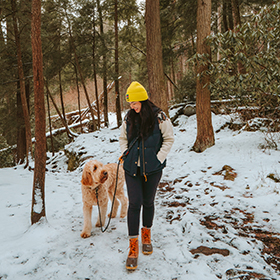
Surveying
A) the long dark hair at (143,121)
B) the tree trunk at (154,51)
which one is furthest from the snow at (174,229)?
the tree trunk at (154,51)

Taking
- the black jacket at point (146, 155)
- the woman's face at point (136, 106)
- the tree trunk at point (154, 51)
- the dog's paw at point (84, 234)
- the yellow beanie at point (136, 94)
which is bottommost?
the dog's paw at point (84, 234)

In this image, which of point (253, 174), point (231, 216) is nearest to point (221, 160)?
point (253, 174)

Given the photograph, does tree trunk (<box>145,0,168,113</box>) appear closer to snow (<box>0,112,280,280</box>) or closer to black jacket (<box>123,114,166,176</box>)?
snow (<box>0,112,280,280</box>)

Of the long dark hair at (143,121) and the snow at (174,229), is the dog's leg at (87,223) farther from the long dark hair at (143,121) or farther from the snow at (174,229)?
the long dark hair at (143,121)

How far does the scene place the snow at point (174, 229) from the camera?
225 cm

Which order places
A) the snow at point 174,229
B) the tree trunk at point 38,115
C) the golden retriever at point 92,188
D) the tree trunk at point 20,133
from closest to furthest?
the snow at point 174,229, the golden retriever at point 92,188, the tree trunk at point 38,115, the tree trunk at point 20,133

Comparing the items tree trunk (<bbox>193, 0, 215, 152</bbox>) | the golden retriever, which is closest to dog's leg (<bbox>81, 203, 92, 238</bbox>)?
the golden retriever

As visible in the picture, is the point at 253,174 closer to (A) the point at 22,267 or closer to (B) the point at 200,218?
(B) the point at 200,218

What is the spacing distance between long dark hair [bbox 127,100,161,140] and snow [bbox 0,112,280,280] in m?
1.54

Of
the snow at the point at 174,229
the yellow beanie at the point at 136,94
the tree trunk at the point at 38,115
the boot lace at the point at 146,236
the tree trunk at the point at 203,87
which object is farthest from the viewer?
the tree trunk at the point at 203,87

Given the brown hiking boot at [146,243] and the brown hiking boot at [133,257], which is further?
the brown hiking boot at [146,243]

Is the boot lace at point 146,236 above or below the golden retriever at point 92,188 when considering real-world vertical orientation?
below

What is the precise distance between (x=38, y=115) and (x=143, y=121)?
1829 millimetres

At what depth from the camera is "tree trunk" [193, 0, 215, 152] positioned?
5980mm
